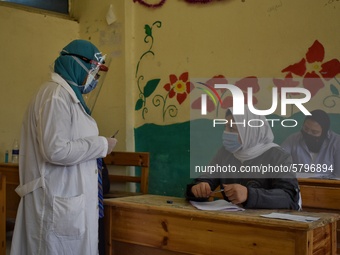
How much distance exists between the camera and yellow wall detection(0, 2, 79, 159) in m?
4.02

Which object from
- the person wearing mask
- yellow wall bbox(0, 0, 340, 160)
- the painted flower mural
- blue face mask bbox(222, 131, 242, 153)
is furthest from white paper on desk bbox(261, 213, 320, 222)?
the painted flower mural

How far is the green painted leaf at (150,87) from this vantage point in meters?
4.18

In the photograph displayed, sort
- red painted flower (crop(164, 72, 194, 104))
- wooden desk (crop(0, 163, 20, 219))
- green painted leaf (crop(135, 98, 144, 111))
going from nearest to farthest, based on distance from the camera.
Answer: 1. wooden desk (crop(0, 163, 20, 219))
2. red painted flower (crop(164, 72, 194, 104))
3. green painted leaf (crop(135, 98, 144, 111))

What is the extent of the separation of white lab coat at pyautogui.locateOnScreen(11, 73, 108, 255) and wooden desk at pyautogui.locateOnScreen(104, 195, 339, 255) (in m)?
0.13

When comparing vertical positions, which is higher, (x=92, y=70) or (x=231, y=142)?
(x=92, y=70)

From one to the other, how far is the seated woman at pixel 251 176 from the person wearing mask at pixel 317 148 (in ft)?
2.79

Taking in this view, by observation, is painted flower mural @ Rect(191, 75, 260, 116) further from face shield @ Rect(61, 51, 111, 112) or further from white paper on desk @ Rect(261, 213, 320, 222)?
white paper on desk @ Rect(261, 213, 320, 222)

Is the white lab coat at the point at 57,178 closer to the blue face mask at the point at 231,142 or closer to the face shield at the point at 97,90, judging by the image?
the face shield at the point at 97,90

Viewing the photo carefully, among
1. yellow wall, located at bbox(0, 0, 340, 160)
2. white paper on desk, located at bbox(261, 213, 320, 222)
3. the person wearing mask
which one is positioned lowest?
white paper on desk, located at bbox(261, 213, 320, 222)

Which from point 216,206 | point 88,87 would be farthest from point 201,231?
point 88,87

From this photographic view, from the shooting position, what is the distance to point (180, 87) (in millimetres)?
4020

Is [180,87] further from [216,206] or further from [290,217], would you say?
[290,217]

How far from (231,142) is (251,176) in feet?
0.80

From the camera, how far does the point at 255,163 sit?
235cm
